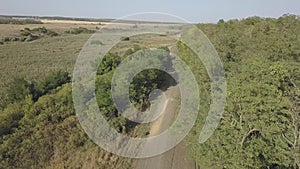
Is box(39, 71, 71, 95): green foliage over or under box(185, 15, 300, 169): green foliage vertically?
under

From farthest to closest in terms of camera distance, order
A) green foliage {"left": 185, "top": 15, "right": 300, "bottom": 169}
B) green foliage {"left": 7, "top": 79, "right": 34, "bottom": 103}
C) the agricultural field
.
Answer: green foliage {"left": 7, "top": 79, "right": 34, "bottom": 103}, the agricultural field, green foliage {"left": 185, "top": 15, "right": 300, "bottom": 169}

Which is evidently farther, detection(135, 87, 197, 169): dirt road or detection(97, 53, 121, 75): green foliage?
detection(97, 53, 121, 75): green foliage

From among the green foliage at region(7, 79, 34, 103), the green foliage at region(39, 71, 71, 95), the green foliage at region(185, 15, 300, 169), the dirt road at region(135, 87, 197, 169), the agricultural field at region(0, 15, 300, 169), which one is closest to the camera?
the green foliage at region(185, 15, 300, 169)

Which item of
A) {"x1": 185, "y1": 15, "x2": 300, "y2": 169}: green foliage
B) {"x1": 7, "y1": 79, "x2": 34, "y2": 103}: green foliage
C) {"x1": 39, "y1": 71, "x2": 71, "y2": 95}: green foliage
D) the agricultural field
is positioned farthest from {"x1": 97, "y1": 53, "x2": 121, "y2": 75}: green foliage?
{"x1": 185, "y1": 15, "x2": 300, "y2": 169}: green foliage

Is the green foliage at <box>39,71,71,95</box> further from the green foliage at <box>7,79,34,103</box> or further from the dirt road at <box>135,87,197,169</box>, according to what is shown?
the dirt road at <box>135,87,197,169</box>

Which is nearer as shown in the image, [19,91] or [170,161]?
[170,161]

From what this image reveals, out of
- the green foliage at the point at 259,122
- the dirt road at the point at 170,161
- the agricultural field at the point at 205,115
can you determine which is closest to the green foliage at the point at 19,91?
the agricultural field at the point at 205,115

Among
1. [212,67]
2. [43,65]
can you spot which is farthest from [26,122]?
[43,65]

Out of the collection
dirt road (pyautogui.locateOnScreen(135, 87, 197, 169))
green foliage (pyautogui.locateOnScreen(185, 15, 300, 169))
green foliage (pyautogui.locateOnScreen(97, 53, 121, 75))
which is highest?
green foliage (pyautogui.locateOnScreen(185, 15, 300, 169))

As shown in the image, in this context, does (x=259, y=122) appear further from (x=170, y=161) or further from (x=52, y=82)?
(x=52, y=82)

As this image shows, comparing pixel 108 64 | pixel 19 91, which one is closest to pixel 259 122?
pixel 108 64

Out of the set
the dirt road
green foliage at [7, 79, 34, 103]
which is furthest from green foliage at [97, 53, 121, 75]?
the dirt road
